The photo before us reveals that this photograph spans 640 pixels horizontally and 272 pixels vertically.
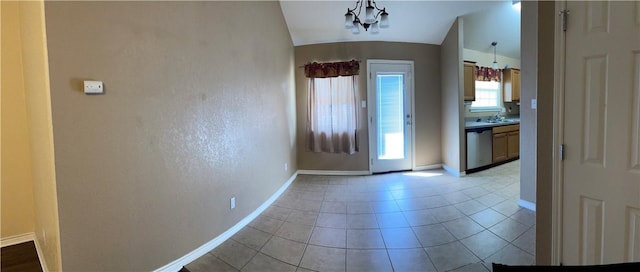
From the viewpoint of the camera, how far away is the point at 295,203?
351cm

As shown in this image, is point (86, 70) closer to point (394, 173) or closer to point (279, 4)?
point (279, 4)

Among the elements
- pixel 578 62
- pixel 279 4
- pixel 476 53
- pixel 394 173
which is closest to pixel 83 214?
pixel 578 62

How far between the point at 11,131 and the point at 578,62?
4324 mm

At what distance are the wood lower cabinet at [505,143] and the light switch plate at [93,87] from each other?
18.3ft

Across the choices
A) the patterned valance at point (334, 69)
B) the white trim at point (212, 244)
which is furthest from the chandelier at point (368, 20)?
the white trim at point (212, 244)

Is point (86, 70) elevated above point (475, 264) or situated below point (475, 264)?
above

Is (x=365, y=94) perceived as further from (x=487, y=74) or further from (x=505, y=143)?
(x=505, y=143)

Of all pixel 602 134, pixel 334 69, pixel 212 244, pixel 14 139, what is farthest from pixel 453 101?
pixel 14 139

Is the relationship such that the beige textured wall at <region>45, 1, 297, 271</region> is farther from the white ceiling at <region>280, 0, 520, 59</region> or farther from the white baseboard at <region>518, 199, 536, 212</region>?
the white baseboard at <region>518, 199, 536, 212</region>

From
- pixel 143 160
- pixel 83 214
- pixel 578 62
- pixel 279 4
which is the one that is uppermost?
pixel 279 4

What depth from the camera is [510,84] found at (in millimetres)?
5992

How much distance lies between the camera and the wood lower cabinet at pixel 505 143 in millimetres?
5035

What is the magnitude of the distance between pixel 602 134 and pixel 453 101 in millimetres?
3460

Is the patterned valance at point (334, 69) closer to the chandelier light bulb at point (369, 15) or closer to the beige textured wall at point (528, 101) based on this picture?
the chandelier light bulb at point (369, 15)
